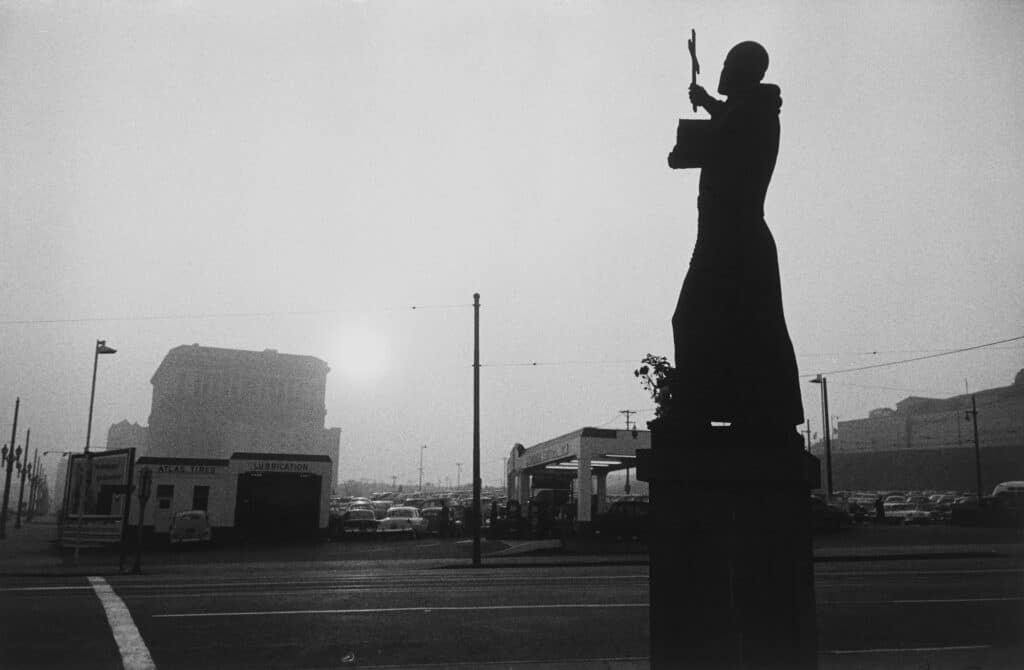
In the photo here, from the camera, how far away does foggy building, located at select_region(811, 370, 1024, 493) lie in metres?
93.0

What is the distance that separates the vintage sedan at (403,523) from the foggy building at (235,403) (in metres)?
71.2

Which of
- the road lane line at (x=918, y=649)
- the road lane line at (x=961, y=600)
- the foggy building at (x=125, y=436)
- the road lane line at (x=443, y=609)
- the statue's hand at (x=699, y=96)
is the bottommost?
the road lane line at (x=443, y=609)

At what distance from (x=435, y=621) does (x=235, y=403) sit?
103584mm

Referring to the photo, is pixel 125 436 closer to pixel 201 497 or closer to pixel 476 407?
pixel 201 497

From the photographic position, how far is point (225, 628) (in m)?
9.88

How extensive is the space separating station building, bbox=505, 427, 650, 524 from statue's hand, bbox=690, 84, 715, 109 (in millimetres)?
19732

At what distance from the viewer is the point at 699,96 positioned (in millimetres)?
5965

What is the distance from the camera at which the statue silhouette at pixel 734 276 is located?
5367 millimetres

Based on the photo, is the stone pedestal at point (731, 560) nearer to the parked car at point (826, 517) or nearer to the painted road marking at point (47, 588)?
the painted road marking at point (47, 588)

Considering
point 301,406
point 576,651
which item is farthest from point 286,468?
point 301,406

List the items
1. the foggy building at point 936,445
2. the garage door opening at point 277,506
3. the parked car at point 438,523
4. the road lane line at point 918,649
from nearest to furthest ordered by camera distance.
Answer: the road lane line at point 918,649 → the garage door opening at point 277,506 → the parked car at point 438,523 → the foggy building at point 936,445

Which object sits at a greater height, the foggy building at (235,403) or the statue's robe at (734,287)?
the foggy building at (235,403)

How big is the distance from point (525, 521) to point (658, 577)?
3253 cm

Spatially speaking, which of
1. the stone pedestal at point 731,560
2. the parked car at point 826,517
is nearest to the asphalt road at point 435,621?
the stone pedestal at point 731,560
